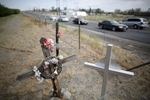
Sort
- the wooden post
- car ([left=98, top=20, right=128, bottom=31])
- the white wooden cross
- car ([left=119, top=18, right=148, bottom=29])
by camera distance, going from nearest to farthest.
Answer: the white wooden cross → the wooden post → car ([left=98, top=20, right=128, bottom=31]) → car ([left=119, top=18, right=148, bottom=29])

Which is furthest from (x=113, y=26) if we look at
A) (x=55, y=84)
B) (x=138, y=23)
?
(x=55, y=84)

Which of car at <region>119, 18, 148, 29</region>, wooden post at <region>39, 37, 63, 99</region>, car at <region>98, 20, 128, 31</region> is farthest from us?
car at <region>119, 18, 148, 29</region>

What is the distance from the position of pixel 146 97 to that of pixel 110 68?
2064 millimetres

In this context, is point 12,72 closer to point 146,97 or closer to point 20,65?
point 20,65

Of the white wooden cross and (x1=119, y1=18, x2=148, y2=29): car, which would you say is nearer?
the white wooden cross

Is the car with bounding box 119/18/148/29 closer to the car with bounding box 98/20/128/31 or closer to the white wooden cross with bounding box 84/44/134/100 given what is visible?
the car with bounding box 98/20/128/31

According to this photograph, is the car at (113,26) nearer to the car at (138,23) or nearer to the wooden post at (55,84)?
the car at (138,23)

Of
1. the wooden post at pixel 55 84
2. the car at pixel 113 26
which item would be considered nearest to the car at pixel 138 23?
the car at pixel 113 26

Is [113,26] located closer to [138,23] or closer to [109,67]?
[138,23]

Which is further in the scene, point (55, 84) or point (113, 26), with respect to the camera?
point (113, 26)

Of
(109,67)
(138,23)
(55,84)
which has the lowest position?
(55,84)

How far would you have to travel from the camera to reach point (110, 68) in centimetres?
169

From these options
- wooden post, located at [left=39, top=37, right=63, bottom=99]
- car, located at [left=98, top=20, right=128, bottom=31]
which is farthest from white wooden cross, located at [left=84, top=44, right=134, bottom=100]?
car, located at [left=98, top=20, right=128, bottom=31]

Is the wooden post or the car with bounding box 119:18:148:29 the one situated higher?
the car with bounding box 119:18:148:29
